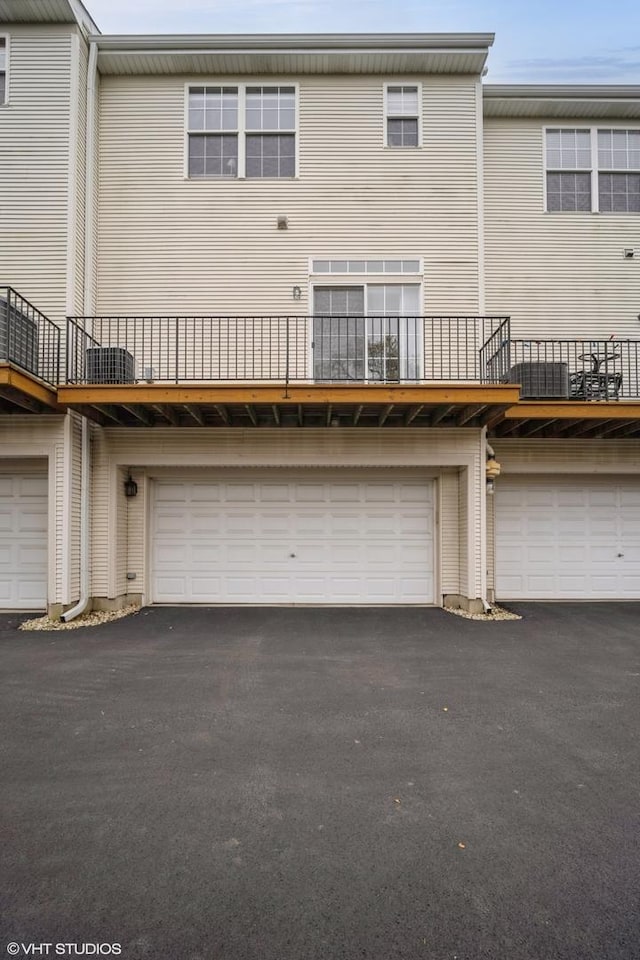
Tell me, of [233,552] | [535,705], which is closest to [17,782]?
[535,705]

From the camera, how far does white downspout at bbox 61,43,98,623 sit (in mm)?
7195

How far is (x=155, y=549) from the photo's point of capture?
7973 mm

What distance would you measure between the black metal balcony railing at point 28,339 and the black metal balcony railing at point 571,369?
624 cm

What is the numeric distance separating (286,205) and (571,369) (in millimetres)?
5262

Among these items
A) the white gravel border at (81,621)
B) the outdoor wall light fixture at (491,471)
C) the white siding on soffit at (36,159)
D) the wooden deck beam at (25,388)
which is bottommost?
the white gravel border at (81,621)

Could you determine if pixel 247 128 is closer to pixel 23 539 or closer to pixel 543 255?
pixel 543 255

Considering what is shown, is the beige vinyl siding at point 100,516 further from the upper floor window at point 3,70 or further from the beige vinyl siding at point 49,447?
the upper floor window at point 3,70

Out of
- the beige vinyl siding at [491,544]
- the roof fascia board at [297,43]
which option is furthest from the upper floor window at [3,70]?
the beige vinyl siding at [491,544]

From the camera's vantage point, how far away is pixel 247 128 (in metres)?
8.02

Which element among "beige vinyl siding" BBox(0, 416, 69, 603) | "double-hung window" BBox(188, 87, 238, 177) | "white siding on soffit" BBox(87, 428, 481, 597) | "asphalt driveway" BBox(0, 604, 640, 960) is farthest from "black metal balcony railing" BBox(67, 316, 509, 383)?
"asphalt driveway" BBox(0, 604, 640, 960)

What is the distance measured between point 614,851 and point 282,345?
22.6 ft

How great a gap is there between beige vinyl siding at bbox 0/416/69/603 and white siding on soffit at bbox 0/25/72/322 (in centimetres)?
200

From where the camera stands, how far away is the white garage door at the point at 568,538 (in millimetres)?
8406

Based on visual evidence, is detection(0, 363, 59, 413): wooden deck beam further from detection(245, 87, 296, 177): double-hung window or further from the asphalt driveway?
detection(245, 87, 296, 177): double-hung window
